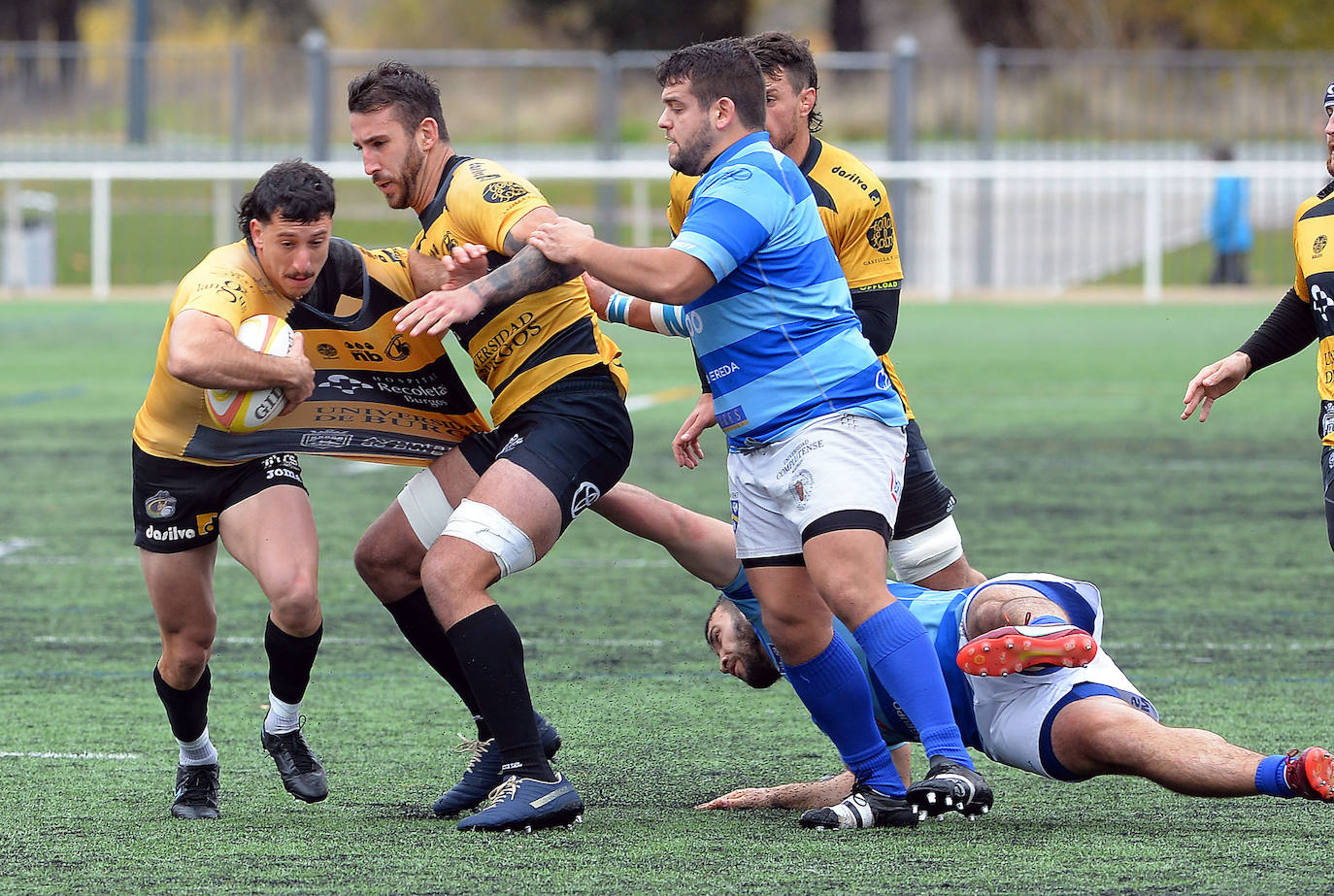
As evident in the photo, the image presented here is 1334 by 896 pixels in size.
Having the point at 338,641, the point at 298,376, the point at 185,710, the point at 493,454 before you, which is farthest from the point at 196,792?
the point at 338,641

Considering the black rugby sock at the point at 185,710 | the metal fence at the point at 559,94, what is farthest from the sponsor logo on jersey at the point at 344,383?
the metal fence at the point at 559,94

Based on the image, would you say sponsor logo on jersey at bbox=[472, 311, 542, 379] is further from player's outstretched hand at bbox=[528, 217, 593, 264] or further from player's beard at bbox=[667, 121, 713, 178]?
player's beard at bbox=[667, 121, 713, 178]

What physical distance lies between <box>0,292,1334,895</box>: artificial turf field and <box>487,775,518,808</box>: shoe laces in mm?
123

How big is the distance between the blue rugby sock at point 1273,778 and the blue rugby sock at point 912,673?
0.69 metres

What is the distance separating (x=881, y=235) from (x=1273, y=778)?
207 centimetres

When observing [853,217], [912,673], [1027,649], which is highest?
[853,217]

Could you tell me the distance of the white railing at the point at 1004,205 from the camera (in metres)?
22.1

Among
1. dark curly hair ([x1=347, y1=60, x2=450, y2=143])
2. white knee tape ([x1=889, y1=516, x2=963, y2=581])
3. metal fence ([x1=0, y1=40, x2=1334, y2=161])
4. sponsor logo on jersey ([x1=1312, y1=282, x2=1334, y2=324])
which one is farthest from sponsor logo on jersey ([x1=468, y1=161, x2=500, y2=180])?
metal fence ([x1=0, y1=40, x2=1334, y2=161])

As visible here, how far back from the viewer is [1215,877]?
4125mm

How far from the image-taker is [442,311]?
15.3 ft

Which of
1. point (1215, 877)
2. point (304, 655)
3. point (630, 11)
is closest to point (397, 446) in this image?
point (304, 655)

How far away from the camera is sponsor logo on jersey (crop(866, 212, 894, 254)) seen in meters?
5.60

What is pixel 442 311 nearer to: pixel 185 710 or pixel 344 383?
pixel 344 383

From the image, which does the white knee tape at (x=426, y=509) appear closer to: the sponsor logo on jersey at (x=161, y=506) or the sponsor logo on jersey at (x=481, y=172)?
the sponsor logo on jersey at (x=161, y=506)
